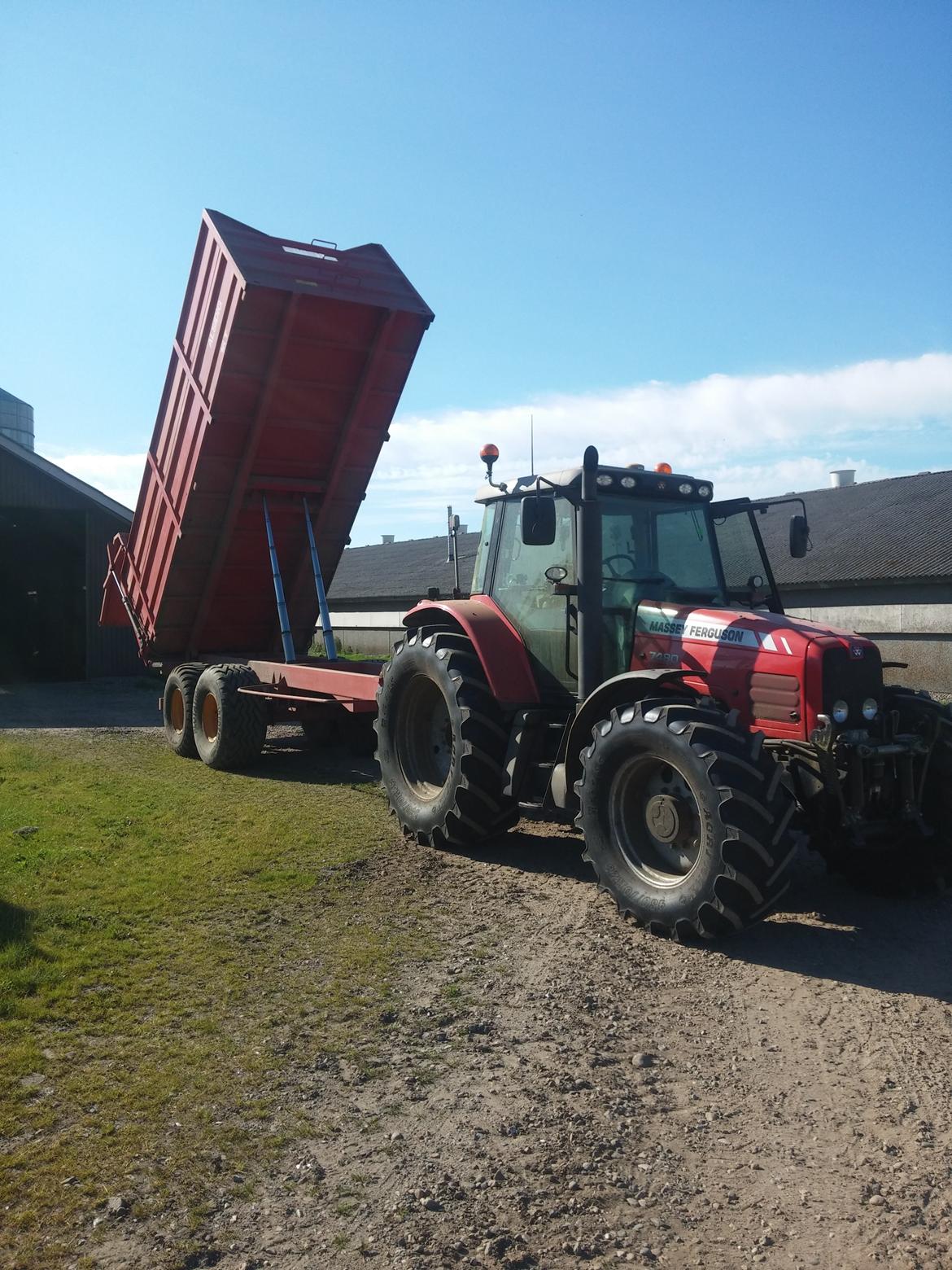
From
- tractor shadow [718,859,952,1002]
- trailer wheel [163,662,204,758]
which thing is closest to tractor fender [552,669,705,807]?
tractor shadow [718,859,952,1002]

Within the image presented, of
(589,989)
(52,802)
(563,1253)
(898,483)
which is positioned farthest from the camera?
(898,483)

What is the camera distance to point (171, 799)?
849 centimetres

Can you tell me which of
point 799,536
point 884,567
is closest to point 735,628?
point 799,536

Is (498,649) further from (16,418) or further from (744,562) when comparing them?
(16,418)

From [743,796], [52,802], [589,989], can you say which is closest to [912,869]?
[743,796]

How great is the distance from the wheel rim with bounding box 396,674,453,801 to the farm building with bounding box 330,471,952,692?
632 centimetres

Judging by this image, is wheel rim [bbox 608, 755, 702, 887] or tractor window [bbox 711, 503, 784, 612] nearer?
wheel rim [bbox 608, 755, 702, 887]

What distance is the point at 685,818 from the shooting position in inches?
205

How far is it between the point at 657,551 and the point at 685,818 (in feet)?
6.07

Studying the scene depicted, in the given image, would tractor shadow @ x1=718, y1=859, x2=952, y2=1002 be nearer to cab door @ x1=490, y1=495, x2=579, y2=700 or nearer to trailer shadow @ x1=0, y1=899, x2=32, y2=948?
cab door @ x1=490, y1=495, x2=579, y2=700

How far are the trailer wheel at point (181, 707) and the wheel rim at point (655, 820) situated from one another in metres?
6.14

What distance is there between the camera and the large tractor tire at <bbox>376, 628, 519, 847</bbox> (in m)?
6.45

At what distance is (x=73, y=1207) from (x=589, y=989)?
2337 millimetres

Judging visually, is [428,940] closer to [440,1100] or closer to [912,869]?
[440,1100]
